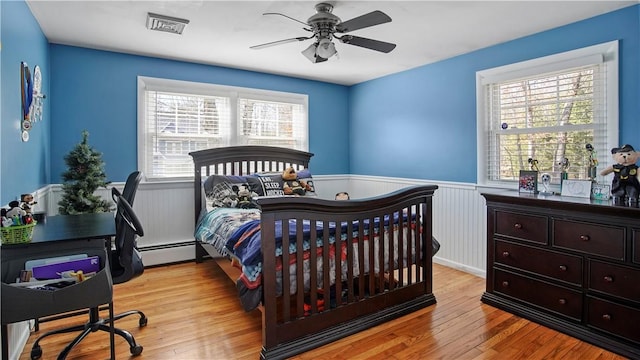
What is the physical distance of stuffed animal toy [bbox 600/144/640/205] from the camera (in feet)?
7.87

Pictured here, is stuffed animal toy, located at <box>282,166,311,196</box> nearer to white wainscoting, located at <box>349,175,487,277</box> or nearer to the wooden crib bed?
the wooden crib bed

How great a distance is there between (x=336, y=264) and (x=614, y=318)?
71.9 inches

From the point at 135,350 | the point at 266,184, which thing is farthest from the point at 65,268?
the point at 266,184

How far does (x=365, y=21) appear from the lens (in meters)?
2.44

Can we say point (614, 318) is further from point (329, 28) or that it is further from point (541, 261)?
point (329, 28)

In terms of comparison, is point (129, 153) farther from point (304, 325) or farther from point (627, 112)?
point (627, 112)

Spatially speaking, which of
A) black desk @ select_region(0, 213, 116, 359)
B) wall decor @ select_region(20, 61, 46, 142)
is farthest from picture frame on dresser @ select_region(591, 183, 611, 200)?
wall decor @ select_region(20, 61, 46, 142)

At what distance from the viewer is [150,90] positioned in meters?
4.05

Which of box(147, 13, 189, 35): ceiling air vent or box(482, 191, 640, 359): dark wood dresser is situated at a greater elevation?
box(147, 13, 189, 35): ceiling air vent

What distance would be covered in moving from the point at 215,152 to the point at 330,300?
8.25 ft

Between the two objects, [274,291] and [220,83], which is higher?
[220,83]

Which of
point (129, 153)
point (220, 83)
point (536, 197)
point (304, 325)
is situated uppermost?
point (220, 83)

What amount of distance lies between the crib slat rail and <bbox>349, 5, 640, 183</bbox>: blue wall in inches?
53.2

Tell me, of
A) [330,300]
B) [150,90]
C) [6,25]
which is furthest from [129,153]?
[330,300]
